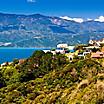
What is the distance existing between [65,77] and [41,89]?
5.22m

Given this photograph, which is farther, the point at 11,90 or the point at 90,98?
the point at 11,90

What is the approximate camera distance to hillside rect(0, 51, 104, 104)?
3869cm

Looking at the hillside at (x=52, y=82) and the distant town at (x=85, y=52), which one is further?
the distant town at (x=85, y=52)

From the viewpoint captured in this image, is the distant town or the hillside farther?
the distant town

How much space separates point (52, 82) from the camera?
173 ft

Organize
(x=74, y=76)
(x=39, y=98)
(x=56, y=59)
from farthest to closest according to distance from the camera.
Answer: (x=56, y=59) < (x=74, y=76) < (x=39, y=98)

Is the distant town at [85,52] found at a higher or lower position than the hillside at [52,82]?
higher

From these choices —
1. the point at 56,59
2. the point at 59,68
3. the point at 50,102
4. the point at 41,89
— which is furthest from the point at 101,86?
the point at 56,59

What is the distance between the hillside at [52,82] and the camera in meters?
38.7

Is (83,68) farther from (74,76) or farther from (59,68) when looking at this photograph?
(59,68)

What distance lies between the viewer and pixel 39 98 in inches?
1703

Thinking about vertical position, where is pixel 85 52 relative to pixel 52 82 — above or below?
above

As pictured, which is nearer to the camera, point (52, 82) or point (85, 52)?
point (52, 82)

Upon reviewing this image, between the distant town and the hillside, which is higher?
the distant town
